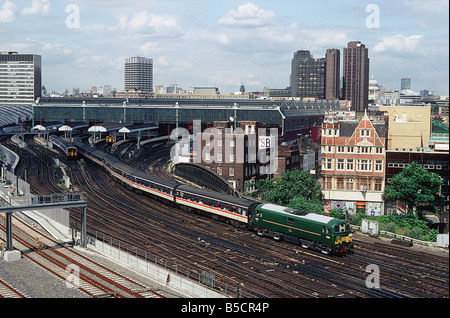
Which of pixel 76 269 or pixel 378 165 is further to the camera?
pixel 378 165

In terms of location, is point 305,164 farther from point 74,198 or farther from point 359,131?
point 74,198

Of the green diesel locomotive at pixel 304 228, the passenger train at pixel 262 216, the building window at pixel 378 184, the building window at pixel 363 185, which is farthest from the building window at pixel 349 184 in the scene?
the green diesel locomotive at pixel 304 228

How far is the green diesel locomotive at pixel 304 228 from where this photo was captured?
42219 mm

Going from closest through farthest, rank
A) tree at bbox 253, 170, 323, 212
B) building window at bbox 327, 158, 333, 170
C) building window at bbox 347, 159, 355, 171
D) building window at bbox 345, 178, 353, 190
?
tree at bbox 253, 170, 323, 212
building window at bbox 345, 178, 353, 190
building window at bbox 347, 159, 355, 171
building window at bbox 327, 158, 333, 170

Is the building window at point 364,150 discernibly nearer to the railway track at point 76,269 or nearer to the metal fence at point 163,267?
the metal fence at point 163,267

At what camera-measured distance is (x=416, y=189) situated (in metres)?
63.8

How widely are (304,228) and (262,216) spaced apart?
4.98 metres

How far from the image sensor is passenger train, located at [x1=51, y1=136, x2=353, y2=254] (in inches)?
1674

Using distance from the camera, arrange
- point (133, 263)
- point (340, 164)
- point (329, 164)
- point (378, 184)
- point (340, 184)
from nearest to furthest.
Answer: point (133, 263) < point (378, 184) < point (340, 184) < point (340, 164) < point (329, 164)

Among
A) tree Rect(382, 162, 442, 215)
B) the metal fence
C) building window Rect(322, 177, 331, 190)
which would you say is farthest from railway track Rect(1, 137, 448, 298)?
→ building window Rect(322, 177, 331, 190)

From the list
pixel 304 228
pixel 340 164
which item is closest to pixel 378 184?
pixel 340 164

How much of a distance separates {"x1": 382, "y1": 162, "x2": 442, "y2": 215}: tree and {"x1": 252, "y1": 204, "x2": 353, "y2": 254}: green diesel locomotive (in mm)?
21656

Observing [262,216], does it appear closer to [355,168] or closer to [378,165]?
[355,168]

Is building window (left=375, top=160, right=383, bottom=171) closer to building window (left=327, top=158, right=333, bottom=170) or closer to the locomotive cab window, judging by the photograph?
building window (left=327, top=158, right=333, bottom=170)
